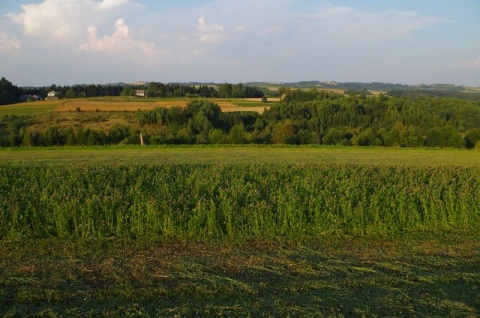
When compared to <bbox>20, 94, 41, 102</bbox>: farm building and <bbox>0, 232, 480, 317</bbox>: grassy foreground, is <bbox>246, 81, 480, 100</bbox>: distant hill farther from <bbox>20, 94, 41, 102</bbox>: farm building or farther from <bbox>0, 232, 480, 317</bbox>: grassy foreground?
<bbox>0, 232, 480, 317</bbox>: grassy foreground

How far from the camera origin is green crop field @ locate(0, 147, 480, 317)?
18.5 ft

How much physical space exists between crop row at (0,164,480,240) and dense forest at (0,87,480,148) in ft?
88.4

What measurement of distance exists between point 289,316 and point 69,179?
8150mm

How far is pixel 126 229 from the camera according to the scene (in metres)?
8.85

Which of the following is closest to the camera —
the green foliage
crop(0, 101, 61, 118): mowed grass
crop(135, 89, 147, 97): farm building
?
the green foliage

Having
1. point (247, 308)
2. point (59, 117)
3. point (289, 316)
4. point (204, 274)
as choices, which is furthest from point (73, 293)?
point (59, 117)

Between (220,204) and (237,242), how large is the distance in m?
1.32

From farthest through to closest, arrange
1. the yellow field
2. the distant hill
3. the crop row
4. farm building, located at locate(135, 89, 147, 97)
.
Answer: the distant hill → farm building, located at locate(135, 89, 147, 97) → the yellow field → the crop row

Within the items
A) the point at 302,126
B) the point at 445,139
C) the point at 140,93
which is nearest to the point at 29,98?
the point at 140,93

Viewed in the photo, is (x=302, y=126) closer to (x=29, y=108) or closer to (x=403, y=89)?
(x=29, y=108)

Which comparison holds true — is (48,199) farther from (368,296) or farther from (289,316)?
(368,296)

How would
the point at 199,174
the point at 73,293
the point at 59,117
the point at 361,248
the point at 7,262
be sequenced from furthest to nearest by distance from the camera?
the point at 59,117 → the point at 199,174 → the point at 361,248 → the point at 7,262 → the point at 73,293

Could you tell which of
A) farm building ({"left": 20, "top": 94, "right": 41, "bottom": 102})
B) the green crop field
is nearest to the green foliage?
the green crop field

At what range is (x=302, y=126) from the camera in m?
52.3
